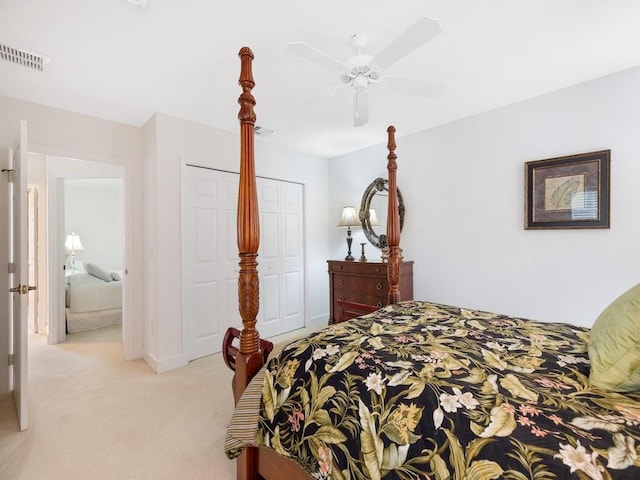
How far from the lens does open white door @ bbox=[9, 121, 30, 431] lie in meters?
1.93

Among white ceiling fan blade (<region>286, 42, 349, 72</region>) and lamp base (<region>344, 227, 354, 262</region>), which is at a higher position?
white ceiling fan blade (<region>286, 42, 349, 72</region>)

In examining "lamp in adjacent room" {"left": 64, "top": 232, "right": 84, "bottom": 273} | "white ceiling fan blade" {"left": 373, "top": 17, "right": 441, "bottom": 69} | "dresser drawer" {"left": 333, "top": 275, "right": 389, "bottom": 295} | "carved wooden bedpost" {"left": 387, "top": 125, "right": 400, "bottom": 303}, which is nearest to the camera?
"white ceiling fan blade" {"left": 373, "top": 17, "right": 441, "bottom": 69}

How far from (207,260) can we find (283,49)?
221cm

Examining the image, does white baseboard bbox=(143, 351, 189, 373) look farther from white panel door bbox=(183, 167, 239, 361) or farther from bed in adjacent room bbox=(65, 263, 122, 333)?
bed in adjacent room bbox=(65, 263, 122, 333)

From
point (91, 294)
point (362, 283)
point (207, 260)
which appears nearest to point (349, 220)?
point (362, 283)

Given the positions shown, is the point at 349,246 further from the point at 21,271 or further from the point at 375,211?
the point at 21,271

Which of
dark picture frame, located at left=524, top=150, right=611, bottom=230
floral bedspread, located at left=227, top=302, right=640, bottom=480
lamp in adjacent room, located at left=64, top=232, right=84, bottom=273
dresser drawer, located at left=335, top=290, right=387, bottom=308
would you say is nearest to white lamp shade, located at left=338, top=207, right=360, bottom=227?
dresser drawer, located at left=335, top=290, right=387, bottom=308

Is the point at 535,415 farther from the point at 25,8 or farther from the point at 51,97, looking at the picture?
the point at 51,97

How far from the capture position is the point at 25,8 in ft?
5.17

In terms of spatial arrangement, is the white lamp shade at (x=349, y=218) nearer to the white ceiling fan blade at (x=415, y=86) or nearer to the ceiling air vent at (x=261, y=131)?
the ceiling air vent at (x=261, y=131)

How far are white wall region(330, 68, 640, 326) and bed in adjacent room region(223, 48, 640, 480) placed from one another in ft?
3.78

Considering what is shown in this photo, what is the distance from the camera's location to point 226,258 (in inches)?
134

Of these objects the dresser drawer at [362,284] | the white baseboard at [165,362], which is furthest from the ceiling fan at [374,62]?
the white baseboard at [165,362]

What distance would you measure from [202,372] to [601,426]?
2.88 m
